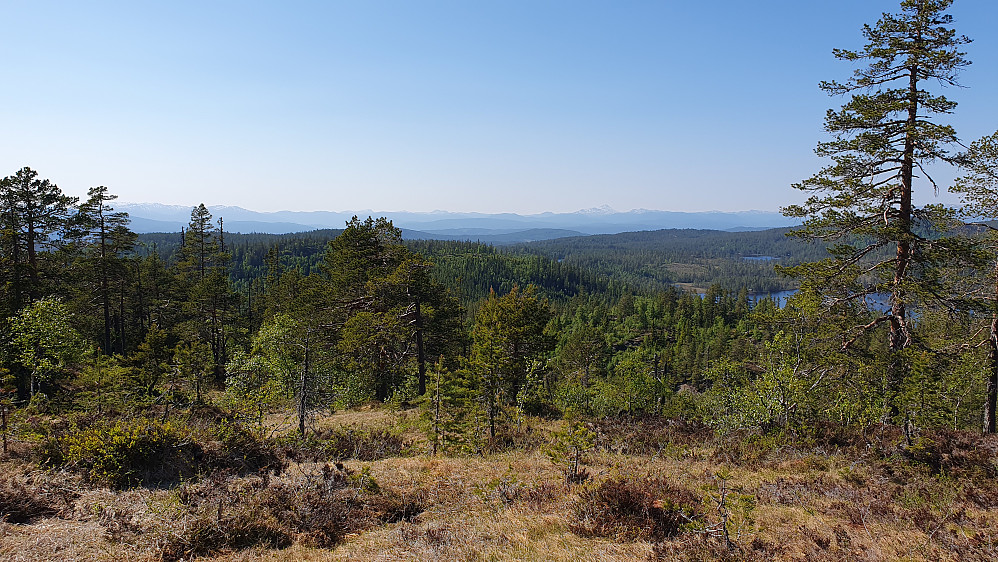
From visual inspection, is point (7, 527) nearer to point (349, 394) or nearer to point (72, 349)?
point (72, 349)

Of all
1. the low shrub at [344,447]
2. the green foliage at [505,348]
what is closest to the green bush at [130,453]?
the low shrub at [344,447]

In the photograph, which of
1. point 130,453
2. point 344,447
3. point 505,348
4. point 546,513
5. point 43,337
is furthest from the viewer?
point 505,348

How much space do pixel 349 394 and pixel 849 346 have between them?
61.7 feet

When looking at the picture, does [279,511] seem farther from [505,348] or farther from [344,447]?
[505,348]

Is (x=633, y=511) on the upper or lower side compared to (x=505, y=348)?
lower

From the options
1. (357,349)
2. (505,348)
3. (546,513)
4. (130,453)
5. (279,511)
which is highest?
(505,348)

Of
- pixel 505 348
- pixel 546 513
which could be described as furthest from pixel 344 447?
pixel 546 513

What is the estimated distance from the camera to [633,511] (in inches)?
293

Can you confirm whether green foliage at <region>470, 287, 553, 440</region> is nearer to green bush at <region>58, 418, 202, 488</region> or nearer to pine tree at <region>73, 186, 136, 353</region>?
green bush at <region>58, 418, 202, 488</region>

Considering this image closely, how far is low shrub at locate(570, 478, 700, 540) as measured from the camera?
6906 mm

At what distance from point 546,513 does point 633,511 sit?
1.53m

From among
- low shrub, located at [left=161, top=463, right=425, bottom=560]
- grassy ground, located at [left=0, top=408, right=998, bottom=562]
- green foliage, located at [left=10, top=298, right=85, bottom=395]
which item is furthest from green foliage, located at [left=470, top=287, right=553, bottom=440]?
green foliage, located at [left=10, top=298, right=85, bottom=395]

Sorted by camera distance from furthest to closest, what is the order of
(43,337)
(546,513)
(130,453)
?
(43,337), (130,453), (546,513)

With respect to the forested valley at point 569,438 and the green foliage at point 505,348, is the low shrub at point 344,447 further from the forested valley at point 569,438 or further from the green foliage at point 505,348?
the green foliage at point 505,348
